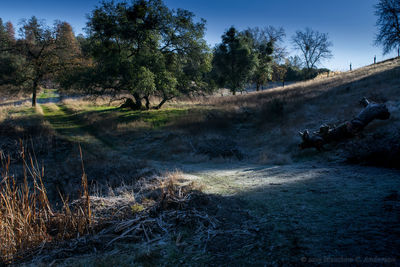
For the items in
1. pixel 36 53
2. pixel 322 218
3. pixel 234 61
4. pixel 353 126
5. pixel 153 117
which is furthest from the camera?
pixel 234 61

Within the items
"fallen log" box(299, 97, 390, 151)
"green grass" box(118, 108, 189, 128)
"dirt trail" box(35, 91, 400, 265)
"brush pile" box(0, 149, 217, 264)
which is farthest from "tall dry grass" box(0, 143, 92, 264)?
"green grass" box(118, 108, 189, 128)

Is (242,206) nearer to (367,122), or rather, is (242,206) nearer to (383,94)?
(367,122)

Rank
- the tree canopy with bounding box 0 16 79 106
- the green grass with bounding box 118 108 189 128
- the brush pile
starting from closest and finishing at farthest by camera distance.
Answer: the brush pile → the green grass with bounding box 118 108 189 128 → the tree canopy with bounding box 0 16 79 106

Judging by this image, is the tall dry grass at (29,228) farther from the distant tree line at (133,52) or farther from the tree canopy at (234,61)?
the tree canopy at (234,61)

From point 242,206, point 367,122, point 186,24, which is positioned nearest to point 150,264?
point 242,206

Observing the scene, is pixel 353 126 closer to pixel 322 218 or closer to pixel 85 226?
pixel 322 218

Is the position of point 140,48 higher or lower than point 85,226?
higher

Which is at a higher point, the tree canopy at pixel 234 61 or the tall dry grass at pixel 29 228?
the tree canopy at pixel 234 61

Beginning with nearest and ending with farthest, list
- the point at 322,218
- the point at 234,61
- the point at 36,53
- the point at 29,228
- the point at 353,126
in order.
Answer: the point at 322,218
the point at 29,228
the point at 353,126
the point at 36,53
the point at 234,61

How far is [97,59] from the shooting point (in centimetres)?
1911

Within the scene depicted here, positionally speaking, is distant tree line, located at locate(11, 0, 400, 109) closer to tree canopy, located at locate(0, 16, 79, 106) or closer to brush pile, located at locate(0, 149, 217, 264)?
tree canopy, located at locate(0, 16, 79, 106)

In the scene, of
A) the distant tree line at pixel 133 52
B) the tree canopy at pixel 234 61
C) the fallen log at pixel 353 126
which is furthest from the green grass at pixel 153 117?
the tree canopy at pixel 234 61

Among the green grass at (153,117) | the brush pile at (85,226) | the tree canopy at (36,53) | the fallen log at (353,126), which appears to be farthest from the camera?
the tree canopy at (36,53)

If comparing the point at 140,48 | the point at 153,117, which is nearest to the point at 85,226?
the point at 153,117
